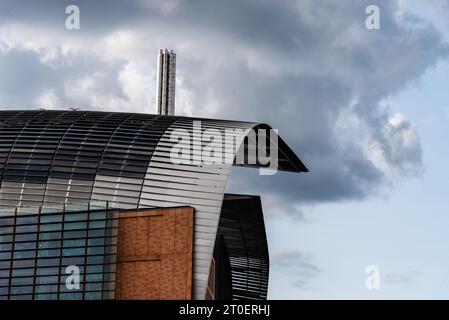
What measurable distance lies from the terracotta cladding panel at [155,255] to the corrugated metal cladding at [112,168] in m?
0.82

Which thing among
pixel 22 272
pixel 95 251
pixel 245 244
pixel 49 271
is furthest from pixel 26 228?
pixel 245 244

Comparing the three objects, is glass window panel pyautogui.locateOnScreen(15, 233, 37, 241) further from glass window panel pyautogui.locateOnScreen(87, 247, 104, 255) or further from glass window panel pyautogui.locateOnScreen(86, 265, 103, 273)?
glass window panel pyautogui.locateOnScreen(86, 265, 103, 273)

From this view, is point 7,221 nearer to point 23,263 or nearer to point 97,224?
point 23,263

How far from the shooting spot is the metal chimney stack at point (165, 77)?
110188 mm

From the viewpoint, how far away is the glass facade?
68062mm

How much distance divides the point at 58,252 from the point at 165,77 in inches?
1763

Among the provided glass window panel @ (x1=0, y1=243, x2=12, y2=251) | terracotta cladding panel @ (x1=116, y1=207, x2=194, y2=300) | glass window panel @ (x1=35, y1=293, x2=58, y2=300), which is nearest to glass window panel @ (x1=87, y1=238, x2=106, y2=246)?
terracotta cladding panel @ (x1=116, y1=207, x2=194, y2=300)

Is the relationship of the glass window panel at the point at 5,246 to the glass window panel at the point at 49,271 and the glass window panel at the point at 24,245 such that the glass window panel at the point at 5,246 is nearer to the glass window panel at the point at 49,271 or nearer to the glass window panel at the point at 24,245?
the glass window panel at the point at 24,245

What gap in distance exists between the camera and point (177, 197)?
69.9 meters

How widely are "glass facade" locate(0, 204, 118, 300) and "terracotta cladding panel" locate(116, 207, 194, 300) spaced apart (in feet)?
2.73

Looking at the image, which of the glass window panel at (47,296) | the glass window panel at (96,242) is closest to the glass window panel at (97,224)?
the glass window panel at (96,242)

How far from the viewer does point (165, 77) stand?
110 metres
